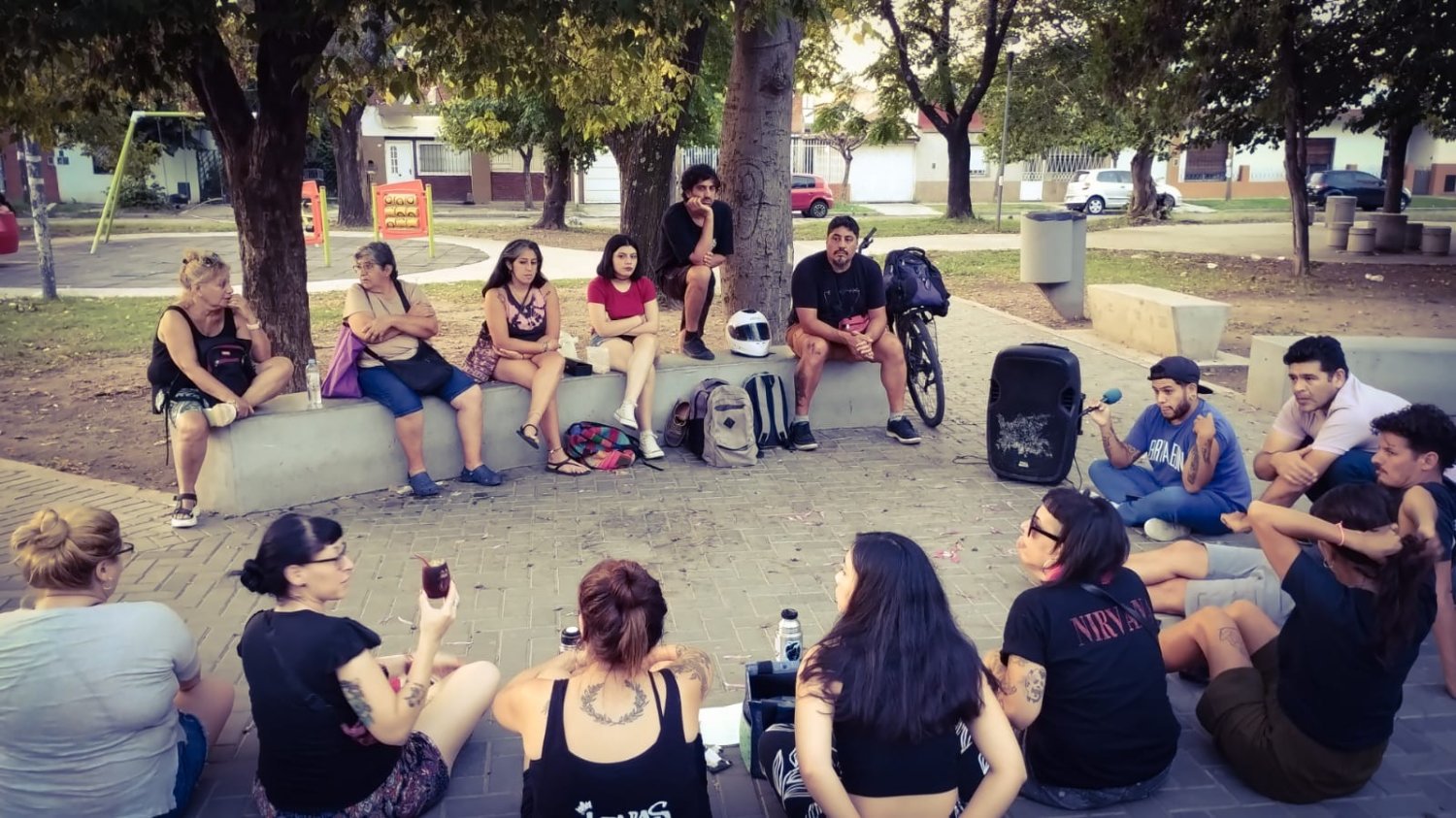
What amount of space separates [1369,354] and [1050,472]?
10.3 ft

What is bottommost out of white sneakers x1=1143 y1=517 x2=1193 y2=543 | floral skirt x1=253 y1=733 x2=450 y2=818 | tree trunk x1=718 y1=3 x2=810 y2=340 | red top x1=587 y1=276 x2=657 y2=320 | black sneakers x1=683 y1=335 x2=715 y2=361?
floral skirt x1=253 y1=733 x2=450 y2=818

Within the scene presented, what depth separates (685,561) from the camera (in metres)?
5.68

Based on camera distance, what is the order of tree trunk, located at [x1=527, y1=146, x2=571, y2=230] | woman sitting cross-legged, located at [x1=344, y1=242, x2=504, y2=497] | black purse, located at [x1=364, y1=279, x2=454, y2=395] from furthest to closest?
tree trunk, located at [x1=527, y1=146, x2=571, y2=230]
black purse, located at [x1=364, y1=279, x2=454, y2=395]
woman sitting cross-legged, located at [x1=344, y1=242, x2=504, y2=497]

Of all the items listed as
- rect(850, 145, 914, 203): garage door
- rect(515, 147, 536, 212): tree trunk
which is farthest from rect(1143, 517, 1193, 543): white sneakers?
rect(850, 145, 914, 203): garage door

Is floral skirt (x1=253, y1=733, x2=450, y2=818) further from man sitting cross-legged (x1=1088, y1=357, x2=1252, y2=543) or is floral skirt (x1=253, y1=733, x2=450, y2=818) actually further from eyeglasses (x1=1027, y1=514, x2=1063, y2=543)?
man sitting cross-legged (x1=1088, y1=357, x2=1252, y2=543)

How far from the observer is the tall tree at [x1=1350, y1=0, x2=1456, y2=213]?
14.9 metres

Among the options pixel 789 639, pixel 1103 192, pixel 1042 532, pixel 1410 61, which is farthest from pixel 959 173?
pixel 1042 532

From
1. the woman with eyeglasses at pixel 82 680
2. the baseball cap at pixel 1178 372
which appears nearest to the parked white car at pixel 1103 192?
the baseball cap at pixel 1178 372

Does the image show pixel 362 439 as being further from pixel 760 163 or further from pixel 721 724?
pixel 760 163

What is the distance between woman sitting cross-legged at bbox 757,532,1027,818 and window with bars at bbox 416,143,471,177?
4341cm

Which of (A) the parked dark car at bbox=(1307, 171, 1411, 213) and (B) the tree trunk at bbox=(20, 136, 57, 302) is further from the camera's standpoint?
(A) the parked dark car at bbox=(1307, 171, 1411, 213)

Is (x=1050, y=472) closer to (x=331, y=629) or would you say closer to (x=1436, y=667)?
(x=1436, y=667)

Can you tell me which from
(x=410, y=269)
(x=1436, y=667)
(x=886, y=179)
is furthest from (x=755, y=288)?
(x=886, y=179)

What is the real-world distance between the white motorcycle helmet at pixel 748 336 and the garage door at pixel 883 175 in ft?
127
